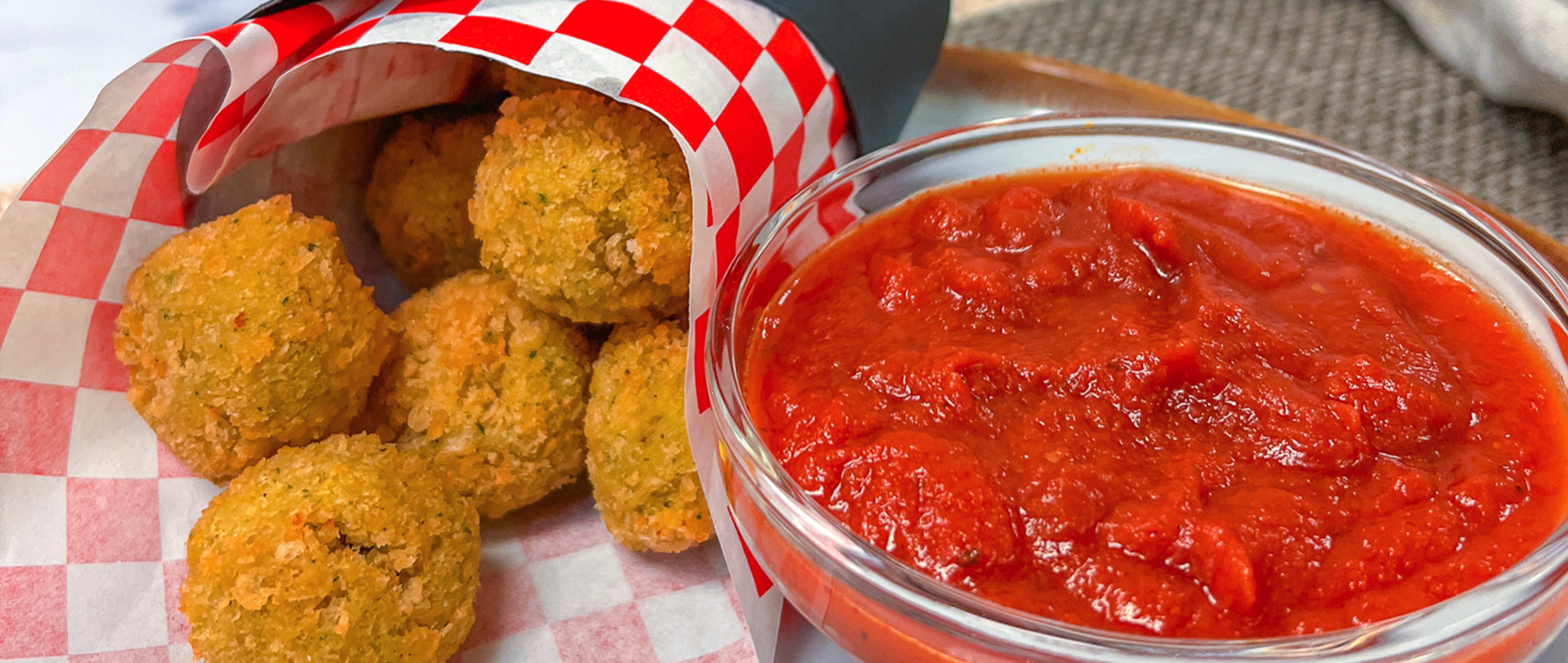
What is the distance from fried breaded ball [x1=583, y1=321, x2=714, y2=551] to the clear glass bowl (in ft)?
0.64

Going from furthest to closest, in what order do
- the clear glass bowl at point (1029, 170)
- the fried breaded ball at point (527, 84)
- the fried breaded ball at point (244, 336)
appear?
the fried breaded ball at point (527, 84), the fried breaded ball at point (244, 336), the clear glass bowl at point (1029, 170)

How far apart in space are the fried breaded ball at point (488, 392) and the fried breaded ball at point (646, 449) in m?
0.08

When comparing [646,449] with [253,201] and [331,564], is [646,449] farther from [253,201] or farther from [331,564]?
[253,201]

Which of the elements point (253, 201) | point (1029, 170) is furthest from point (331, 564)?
point (1029, 170)

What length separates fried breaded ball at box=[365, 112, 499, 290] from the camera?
6.69 ft

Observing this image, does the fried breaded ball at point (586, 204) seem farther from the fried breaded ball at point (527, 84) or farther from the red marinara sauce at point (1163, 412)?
the red marinara sauce at point (1163, 412)

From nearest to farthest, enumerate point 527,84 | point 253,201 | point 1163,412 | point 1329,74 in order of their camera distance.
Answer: point 1163,412 → point 527,84 → point 253,201 → point 1329,74

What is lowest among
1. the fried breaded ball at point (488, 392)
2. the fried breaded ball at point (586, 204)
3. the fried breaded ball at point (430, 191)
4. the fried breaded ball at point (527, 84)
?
the fried breaded ball at point (488, 392)

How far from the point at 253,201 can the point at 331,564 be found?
0.72m

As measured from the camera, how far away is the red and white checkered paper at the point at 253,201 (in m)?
1.72

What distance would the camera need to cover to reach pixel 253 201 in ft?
6.50

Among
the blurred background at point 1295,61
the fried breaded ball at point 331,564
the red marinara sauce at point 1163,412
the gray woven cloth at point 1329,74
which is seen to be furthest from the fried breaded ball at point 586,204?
→ the gray woven cloth at point 1329,74

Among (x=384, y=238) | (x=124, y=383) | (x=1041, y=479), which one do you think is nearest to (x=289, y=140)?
(x=384, y=238)

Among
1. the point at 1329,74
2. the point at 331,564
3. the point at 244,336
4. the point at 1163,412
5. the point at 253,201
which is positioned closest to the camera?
the point at 1163,412
